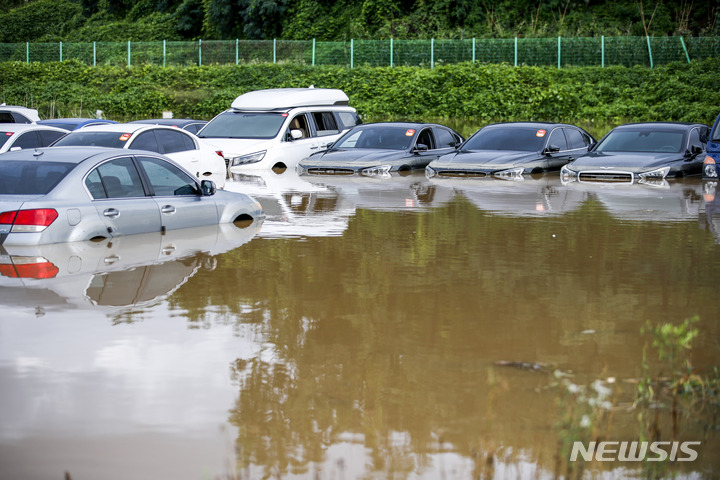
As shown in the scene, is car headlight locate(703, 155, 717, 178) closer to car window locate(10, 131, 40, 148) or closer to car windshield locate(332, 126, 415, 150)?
car windshield locate(332, 126, 415, 150)

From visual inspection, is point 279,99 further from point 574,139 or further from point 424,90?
point 424,90

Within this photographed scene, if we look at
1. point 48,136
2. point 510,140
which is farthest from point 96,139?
point 510,140

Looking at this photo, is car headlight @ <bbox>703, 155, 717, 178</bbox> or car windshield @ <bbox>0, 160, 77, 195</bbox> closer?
car windshield @ <bbox>0, 160, 77, 195</bbox>

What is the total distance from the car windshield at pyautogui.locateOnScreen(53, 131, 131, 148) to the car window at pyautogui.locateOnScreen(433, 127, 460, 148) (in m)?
9.37

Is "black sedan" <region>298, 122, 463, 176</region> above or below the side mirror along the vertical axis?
below

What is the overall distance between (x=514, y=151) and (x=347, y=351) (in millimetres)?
16677

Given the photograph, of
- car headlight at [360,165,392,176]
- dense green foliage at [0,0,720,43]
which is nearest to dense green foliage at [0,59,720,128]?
dense green foliage at [0,0,720,43]

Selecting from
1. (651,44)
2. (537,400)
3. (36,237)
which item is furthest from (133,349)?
(651,44)

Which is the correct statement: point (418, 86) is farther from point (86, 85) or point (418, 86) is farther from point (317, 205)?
point (317, 205)

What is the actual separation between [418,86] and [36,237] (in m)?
28.6

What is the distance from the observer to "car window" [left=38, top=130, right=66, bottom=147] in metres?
21.1

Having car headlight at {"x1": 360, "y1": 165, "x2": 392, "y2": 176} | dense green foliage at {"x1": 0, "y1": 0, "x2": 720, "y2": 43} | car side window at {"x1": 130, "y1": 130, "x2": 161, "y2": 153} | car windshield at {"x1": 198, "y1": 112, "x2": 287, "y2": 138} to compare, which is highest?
dense green foliage at {"x1": 0, "y1": 0, "x2": 720, "y2": 43}

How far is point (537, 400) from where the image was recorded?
641cm

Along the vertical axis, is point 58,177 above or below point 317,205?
above
